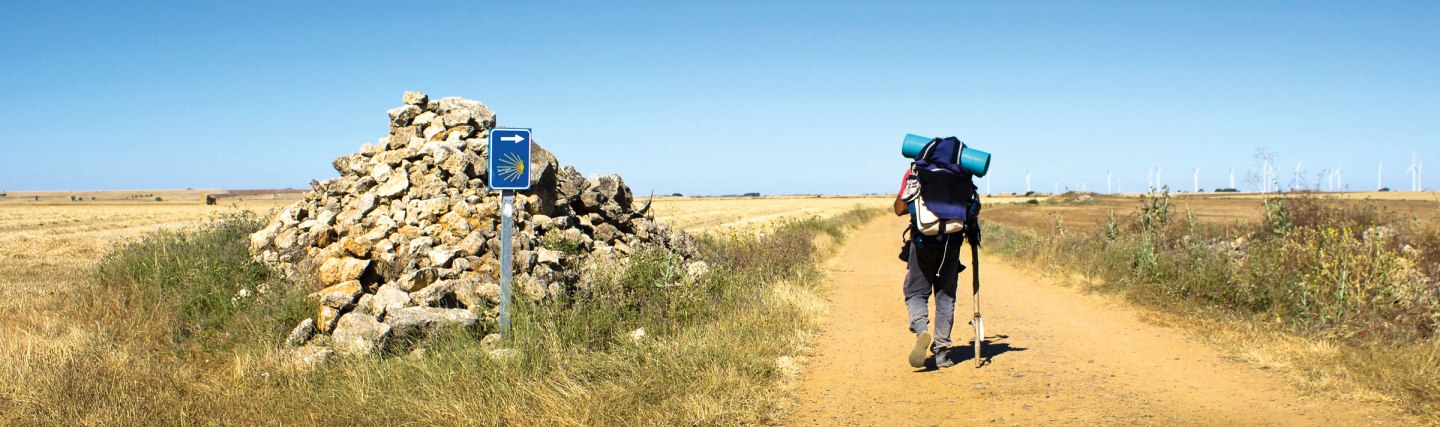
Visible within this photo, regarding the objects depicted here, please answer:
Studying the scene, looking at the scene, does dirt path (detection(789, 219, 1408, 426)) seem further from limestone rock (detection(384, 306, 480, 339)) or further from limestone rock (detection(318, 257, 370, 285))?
limestone rock (detection(318, 257, 370, 285))

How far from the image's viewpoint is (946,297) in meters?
6.94

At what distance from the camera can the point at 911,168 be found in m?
6.58

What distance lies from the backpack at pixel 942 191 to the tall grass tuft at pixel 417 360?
1.78 metres

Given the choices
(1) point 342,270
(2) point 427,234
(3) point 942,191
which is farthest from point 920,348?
(1) point 342,270

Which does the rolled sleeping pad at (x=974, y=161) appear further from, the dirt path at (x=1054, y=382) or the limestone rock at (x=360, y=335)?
the limestone rock at (x=360, y=335)

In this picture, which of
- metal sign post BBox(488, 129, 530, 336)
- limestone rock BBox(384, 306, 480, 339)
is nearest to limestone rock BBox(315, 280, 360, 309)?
limestone rock BBox(384, 306, 480, 339)

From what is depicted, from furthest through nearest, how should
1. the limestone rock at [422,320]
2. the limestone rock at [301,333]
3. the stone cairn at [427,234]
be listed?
the stone cairn at [427,234] → the limestone rock at [301,333] → the limestone rock at [422,320]

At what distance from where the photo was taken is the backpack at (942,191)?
6.36m

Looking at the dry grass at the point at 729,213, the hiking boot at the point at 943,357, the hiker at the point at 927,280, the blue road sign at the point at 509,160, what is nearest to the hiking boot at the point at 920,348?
the hiker at the point at 927,280

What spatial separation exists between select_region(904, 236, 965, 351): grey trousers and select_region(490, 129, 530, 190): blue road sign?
3.35 m

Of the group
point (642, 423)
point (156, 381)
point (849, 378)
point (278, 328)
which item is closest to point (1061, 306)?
point (849, 378)

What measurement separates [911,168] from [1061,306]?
217 inches

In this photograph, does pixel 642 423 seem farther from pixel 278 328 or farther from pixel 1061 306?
pixel 1061 306

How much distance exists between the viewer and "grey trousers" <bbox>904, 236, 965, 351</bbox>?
676 centimetres
